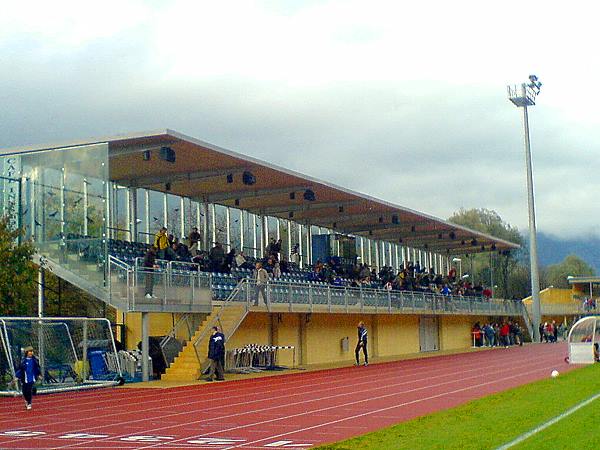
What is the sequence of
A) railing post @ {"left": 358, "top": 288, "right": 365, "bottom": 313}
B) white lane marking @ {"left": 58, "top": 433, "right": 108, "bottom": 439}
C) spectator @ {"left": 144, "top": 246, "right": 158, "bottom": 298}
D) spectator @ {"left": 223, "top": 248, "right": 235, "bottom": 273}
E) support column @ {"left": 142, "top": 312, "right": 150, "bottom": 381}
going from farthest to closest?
1. railing post @ {"left": 358, "top": 288, "right": 365, "bottom": 313}
2. spectator @ {"left": 223, "top": 248, "right": 235, "bottom": 273}
3. support column @ {"left": 142, "top": 312, "right": 150, "bottom": 381}
4. spectator @ {"left": 144, "top": 246, "right": 158, "bottom": 298}
5. white lane marking @ {"left": 58, "top": 433, "right": 108, "bottom": 439}

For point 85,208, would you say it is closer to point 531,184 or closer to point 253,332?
point 253,332

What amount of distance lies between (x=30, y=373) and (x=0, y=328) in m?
4.49

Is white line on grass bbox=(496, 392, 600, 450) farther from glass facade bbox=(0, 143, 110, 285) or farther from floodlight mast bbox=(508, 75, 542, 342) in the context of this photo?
floodlight mast bbox=(508, 75, 542, 342)

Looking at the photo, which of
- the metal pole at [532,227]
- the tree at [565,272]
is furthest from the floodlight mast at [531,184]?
the tree at [565,272]

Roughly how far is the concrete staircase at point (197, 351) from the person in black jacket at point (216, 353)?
0.49m

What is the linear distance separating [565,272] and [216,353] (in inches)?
4612

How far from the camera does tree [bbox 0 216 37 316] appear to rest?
26589 millimetres

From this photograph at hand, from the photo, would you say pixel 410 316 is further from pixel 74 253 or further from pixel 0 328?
pixel 0 328

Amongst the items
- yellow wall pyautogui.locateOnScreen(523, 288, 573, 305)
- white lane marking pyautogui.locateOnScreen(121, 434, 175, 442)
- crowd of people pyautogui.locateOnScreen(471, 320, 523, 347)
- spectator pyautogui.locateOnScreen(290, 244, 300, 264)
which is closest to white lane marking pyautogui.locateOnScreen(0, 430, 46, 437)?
white lane marking pyautogui.locateOnScreen(121, 434, 175, 442)

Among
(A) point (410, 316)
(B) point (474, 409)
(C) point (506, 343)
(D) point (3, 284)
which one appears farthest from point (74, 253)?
(C) point (506, 343)

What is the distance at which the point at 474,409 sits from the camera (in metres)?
17.8

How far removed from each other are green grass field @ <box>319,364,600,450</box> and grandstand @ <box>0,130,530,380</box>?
1223cm

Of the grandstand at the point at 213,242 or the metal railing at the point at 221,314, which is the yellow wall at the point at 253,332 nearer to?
the grandstand at the point at 213,242

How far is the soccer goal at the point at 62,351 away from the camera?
24.6 metres
